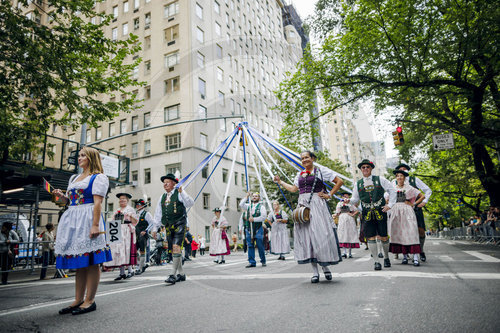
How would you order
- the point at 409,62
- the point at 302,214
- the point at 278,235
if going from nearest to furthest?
the point at 302,214 < the point at 278,235 < the point at 409,62

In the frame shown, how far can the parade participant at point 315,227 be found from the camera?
570cm

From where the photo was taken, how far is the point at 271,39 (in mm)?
59781

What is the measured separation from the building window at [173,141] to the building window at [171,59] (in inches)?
286

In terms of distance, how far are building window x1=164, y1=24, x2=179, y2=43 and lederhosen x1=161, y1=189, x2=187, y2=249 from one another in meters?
31.6

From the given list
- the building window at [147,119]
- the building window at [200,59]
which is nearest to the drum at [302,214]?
the building window at [147,119]

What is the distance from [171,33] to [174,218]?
32.7 m

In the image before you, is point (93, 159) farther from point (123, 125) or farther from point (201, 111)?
point (123, 125)

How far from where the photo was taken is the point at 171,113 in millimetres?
33031

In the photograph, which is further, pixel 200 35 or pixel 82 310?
pixel 200 35

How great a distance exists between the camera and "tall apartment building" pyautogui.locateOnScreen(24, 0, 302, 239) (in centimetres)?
3259

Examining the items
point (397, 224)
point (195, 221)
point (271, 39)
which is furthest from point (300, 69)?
point (271, 39)

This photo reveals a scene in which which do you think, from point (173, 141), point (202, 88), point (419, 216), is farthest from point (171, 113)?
point (419, 216)

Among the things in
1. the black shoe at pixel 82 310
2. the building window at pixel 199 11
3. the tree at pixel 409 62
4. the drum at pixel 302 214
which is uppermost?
the building window at pixel 199 11

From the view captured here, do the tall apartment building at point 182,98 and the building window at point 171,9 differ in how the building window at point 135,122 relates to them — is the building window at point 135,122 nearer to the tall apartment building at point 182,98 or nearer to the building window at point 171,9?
the tall apartment building at point 182,98
